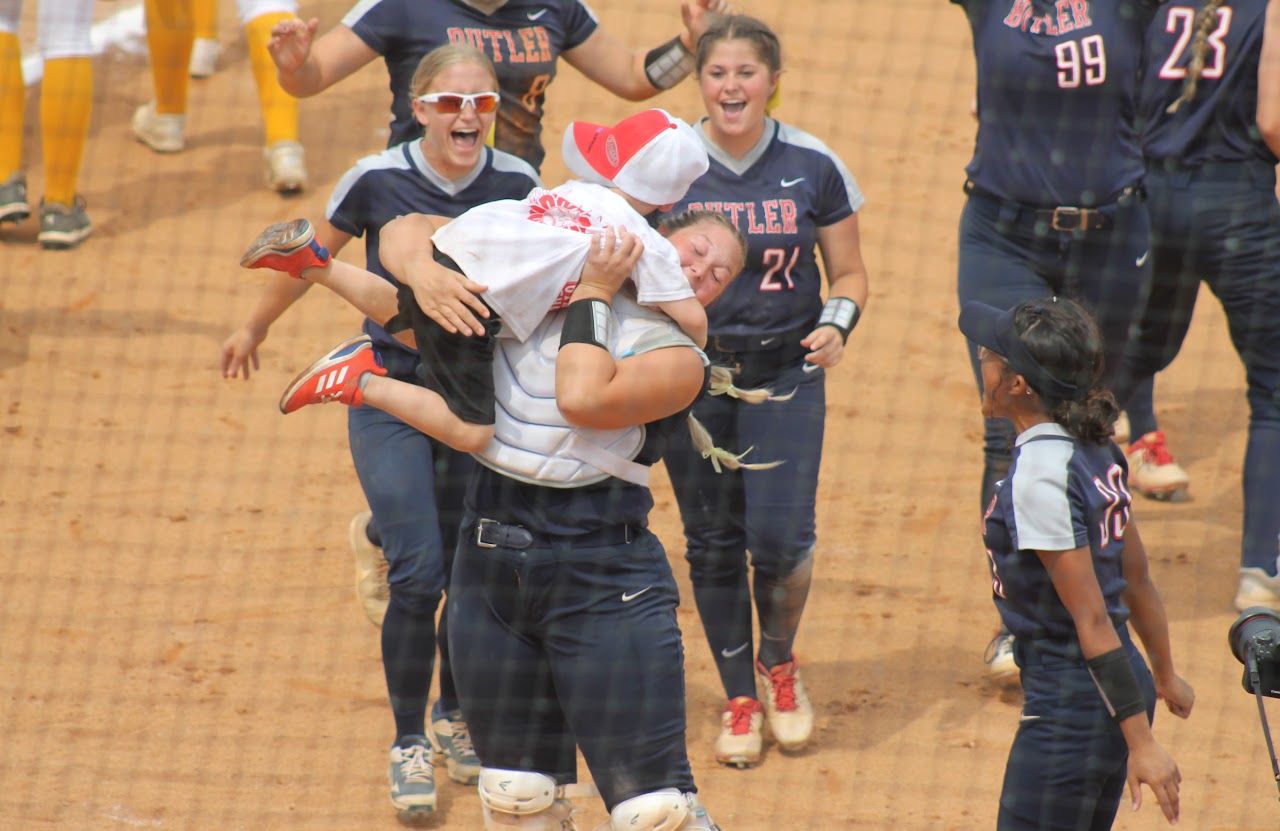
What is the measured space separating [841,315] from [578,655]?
1603 millimetres

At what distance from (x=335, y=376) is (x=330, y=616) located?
87.6 inches

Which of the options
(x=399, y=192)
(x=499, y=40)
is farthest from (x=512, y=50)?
(x=399, y=192)

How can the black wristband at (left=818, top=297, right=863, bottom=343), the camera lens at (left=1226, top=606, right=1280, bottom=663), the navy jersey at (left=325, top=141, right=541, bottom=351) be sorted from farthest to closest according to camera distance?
the black wristband at (left=818, top=297, right=863, bottom=343)
the navy jersey at (left=325, top=141, right=541, bottom=351)
the camera lens at (left=1226, top=606, right=1280, bottom=663)

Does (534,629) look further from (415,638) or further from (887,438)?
(887,438)

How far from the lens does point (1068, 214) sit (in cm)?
427

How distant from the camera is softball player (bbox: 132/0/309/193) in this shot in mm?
7527

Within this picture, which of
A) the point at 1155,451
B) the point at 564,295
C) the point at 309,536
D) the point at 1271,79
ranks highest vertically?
the point at 1271,79

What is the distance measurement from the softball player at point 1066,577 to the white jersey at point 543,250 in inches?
28.1

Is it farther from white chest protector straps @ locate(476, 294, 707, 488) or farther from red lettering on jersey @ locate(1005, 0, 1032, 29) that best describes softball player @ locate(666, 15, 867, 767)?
white chest protector straps @ locate(476, 294, 707, 488)

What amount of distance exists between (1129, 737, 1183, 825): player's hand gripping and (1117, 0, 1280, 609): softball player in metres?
2.20

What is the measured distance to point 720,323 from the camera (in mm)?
4133

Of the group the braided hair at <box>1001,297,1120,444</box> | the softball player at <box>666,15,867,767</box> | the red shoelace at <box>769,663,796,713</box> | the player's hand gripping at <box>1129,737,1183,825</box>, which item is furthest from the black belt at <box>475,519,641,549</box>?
the red shoelace at <box>769,663,796,713</box>

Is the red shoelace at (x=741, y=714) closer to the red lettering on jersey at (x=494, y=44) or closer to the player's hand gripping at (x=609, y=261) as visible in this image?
the player's hand gripping at (x=609, y=261)

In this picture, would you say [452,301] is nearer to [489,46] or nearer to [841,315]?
[841,315]
